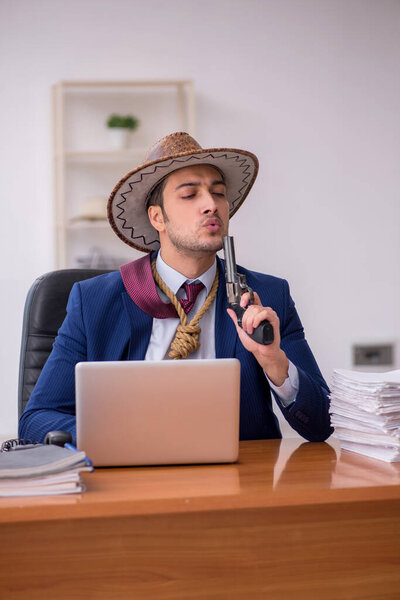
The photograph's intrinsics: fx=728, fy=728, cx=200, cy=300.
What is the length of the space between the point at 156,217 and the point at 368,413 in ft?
2.87

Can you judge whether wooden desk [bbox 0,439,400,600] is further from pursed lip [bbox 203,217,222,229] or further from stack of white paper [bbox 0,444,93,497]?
pursed lip [bbox 203,217,222,229]

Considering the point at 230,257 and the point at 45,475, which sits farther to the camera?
the point at 230,257

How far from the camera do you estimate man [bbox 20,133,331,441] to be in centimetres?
151

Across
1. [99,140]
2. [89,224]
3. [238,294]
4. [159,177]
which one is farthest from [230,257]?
[99,140]

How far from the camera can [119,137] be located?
152 inches

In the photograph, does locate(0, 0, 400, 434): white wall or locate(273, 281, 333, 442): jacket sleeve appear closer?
locate(273, 281, 333, 442): jacket sleeve

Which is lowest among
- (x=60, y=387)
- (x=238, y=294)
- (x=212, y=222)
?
(x=60, y=387)

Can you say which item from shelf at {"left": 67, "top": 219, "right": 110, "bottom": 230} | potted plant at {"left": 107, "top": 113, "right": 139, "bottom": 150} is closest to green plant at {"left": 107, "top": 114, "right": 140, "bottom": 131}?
potted plant at {"left": 107, "top": 113, "right": 139, "bottom": 150}

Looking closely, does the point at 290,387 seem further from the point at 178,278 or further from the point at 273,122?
the point at 273,122

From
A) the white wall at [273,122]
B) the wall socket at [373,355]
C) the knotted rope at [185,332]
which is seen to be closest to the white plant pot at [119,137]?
the white wall at [273,122]

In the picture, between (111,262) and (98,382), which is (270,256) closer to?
(111,262)

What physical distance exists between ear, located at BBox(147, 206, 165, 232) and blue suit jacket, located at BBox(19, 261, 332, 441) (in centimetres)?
22

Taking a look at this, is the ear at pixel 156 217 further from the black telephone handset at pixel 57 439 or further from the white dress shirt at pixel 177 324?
the black telephone handset at pixel 57 439

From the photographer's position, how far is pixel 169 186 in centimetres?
181
